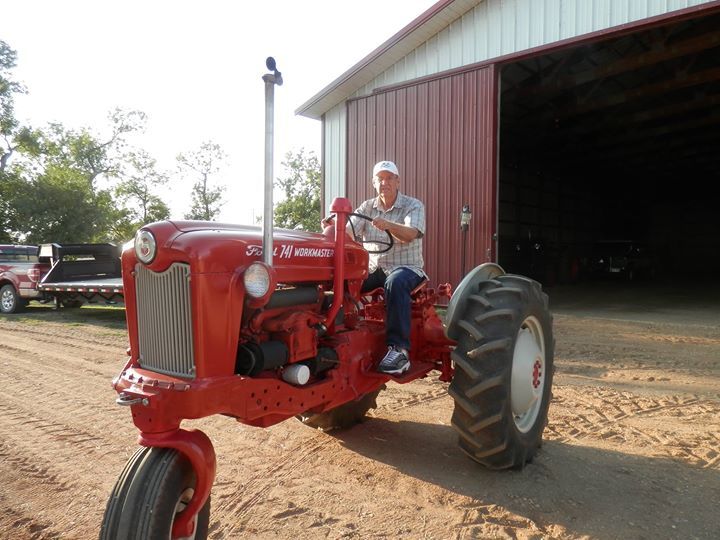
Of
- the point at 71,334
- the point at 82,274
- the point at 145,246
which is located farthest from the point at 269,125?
the point at 82,274

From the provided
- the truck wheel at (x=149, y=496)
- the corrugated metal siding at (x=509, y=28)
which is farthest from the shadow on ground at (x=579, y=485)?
the corrugated metal siding at (x=509, y=28)

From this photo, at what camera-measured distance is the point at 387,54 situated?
385 inches

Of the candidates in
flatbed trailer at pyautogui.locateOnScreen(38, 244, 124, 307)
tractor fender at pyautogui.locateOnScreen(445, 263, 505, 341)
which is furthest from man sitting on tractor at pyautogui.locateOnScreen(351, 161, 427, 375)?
flatbed trailer at pyautogui.locateOnScreen(38, 244, 124, 307)

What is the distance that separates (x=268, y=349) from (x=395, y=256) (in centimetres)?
145

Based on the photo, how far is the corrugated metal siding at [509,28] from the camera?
7.26 metres

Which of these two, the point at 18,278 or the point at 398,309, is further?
the point at 18,278

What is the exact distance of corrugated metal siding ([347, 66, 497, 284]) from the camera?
346 inches

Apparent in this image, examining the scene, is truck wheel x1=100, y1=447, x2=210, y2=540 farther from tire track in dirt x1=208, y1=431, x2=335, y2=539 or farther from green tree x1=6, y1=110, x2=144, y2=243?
green tree x1=6, y1=110, x2=144, y2=243

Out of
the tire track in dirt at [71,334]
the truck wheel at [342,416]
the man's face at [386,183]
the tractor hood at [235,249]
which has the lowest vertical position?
the tire track in dirt at [71,334]

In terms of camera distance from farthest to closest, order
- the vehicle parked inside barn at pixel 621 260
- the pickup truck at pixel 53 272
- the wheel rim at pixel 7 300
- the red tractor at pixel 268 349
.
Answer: the vehicle parked inside barn at pixel 621 260 → the wheel rim at pixel 7 300 → the pickup truck at pixel 53 272 → the red tractor at pixel 268 349

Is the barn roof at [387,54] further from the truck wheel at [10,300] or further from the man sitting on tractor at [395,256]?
the truck wheel at [10,300]

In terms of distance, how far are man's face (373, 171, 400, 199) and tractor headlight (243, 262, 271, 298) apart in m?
1.57

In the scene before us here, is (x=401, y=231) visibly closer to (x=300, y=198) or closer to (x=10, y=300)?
(x=10, y=300)

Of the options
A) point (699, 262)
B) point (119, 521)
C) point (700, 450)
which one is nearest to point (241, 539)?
point (119, 521)
